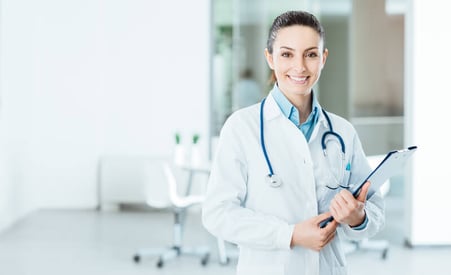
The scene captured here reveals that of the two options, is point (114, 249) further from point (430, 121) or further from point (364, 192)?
point (364, 192)

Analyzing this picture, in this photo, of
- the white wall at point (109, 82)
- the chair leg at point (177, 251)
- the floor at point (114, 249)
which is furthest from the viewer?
the white wall at point (109, 82)

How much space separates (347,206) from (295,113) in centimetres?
28

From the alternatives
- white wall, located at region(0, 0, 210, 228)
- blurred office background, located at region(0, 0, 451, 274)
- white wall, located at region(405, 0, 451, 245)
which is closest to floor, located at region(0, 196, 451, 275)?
blurred office background, located at region(0, 0, 451, 274)

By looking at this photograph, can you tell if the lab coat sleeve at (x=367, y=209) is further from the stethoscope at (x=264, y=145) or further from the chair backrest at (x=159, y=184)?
the chair backrest at (x=159, y=184)

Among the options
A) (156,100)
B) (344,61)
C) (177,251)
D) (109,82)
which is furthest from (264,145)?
A: (344,61)

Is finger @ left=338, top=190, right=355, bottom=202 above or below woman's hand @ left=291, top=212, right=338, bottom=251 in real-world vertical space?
above

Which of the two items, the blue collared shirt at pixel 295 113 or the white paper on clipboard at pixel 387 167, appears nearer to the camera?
the white paper on clipboard at pixel 387 167

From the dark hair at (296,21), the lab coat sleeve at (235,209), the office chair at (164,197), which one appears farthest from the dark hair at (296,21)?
the office chair at (164,197)

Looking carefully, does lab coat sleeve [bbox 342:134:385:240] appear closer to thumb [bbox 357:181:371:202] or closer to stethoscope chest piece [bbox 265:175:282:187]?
thumb [bbox 357:181:371:202]

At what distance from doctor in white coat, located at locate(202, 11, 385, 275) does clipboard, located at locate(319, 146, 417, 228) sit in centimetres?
2

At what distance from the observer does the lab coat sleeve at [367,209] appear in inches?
67.7

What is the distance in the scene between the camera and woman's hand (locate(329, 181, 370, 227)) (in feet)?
5.24

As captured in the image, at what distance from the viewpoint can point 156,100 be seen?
26.7 feet

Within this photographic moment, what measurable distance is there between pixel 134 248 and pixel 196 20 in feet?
10.0
